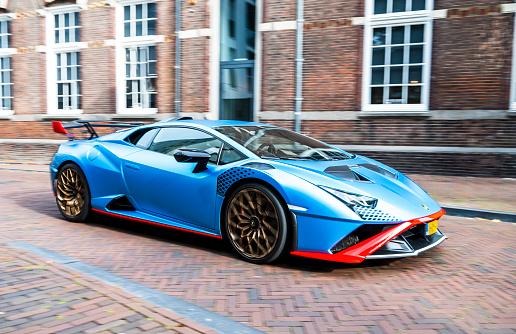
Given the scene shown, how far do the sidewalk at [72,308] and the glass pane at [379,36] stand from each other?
367 inches

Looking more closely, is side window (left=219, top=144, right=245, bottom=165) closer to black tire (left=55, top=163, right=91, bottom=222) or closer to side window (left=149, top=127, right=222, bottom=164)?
side window (left=149, top=127, right=222, bottom=164)

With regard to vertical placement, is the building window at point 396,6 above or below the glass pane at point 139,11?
below

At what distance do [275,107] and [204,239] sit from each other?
23.9ft

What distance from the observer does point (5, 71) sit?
16.2 metres

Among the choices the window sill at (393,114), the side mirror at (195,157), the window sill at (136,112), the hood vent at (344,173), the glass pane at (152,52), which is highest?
the glass pane at (152,52)

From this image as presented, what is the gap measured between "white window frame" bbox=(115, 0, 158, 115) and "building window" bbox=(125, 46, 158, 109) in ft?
0.34

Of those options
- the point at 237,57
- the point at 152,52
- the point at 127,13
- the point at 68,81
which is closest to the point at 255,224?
the point at 237,57

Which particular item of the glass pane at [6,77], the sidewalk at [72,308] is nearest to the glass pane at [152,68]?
the glass pane at [6,77]

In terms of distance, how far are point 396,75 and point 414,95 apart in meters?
0.65

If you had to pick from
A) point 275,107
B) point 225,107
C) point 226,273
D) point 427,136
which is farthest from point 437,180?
point 226,273

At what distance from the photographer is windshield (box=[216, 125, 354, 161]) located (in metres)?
4.30

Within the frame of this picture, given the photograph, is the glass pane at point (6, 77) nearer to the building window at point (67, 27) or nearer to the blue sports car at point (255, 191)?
the building window at point (67, 27)

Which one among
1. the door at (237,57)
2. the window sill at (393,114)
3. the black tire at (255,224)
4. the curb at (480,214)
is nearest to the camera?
the black tire at (255,224)

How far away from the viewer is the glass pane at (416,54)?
34.4 ft
